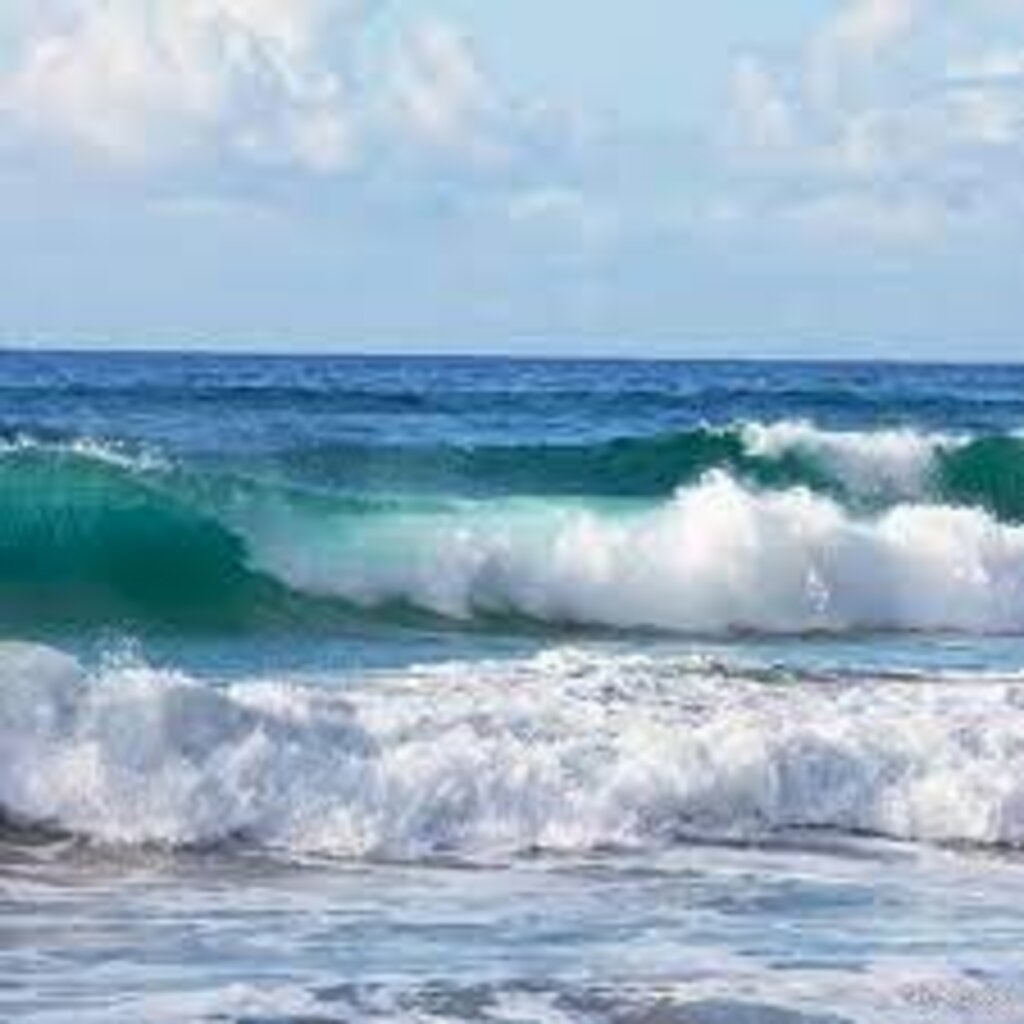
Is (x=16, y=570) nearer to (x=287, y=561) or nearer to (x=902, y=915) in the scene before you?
(x=287, y=561)

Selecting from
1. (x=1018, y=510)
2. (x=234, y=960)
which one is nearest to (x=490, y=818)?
(x=234, y=960)

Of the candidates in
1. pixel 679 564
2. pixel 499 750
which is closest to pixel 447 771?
pixel 499 750

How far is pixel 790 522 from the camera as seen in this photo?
22906 mm

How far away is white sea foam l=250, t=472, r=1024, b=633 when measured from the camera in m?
20.6

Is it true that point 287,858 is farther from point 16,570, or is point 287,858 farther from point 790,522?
point 790,522

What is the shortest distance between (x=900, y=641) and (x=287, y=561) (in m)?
4.14

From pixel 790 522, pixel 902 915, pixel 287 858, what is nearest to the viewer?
pixel 902 915

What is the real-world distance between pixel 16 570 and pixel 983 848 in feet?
30.1

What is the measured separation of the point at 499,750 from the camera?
12.1m

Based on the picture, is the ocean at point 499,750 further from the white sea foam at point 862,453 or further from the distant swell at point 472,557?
the white sea foam at point 862,453

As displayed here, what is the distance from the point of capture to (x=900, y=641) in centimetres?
1991

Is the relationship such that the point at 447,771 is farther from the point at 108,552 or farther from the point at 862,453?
the point at 862,453

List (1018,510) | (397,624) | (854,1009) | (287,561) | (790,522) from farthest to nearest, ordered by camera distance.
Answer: (1018,510) → (790,522) → (287,561) → (397,624) → (854,1009)

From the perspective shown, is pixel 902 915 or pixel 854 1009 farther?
pixel 902 915
